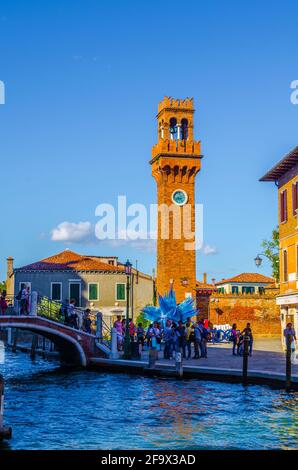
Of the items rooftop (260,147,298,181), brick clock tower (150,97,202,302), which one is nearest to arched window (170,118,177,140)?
brick clock tower (150,97,202,302)

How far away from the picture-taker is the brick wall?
51875 mm

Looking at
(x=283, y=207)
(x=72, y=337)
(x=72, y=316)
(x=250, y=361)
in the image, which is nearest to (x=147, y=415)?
(x=250, y=361)

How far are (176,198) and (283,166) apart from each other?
69.9ft

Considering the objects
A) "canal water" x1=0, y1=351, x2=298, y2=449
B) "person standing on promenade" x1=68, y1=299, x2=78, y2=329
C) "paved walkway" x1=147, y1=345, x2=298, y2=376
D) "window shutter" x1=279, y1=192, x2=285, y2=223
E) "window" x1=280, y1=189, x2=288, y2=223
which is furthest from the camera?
"window shutter" x1=279, y1=192, x2=285, y2=223

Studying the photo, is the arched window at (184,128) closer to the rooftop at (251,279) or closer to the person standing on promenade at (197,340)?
the rooftop at (251,279)

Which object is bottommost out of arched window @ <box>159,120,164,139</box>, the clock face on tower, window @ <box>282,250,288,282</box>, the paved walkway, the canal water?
the canal water

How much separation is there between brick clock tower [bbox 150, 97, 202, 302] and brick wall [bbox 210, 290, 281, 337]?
296cm

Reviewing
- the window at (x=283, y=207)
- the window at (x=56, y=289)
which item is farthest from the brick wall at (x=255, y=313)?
the window at (x=283, y=207)

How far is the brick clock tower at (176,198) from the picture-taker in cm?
5519

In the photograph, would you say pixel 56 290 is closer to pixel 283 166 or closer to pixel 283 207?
pixel 283 207

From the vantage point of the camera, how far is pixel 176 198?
5662 cm

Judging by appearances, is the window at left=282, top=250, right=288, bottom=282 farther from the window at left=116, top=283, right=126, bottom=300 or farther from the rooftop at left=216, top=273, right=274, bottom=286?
the rooftop at left=216, top=273, right=274, bottom=286

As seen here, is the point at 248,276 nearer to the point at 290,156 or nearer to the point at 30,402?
the point at 290,156
